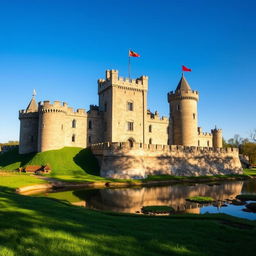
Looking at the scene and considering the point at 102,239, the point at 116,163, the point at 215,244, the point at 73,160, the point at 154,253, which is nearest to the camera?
the point at 154,253

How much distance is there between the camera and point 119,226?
10.2 metres

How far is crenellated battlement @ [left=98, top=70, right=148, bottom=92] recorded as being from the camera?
4853 centimetres

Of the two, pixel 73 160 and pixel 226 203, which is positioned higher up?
pixel 73 160

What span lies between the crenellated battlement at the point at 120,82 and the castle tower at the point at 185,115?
362 inches

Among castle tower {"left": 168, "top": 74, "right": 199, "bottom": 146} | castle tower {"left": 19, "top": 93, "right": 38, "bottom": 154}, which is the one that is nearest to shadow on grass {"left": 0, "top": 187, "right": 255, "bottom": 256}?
castle tower {"left": 19, "top": 93, "right": 38, "bottom": 154}

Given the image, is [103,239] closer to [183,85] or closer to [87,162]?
[87,162]

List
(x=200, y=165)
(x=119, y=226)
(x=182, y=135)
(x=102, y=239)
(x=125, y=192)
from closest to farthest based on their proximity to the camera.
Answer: (x=102, y=239) < (x=119, y=226) < (x=125, y=192) < (x=200, y=165) < (x=182, y=135)

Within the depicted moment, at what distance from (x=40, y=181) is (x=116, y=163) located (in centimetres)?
1185

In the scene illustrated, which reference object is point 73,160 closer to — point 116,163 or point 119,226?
point 116,163

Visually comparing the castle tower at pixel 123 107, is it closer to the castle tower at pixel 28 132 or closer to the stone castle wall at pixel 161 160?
the stone castle wall at pixel 161 160

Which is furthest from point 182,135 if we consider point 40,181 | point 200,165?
point 40,181

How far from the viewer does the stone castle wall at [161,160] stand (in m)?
39.2

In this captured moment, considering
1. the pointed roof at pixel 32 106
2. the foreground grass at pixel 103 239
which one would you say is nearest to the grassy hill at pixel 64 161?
the pointed roof at pixel 32 106

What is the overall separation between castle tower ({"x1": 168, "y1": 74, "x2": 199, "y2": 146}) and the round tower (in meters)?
24.5
